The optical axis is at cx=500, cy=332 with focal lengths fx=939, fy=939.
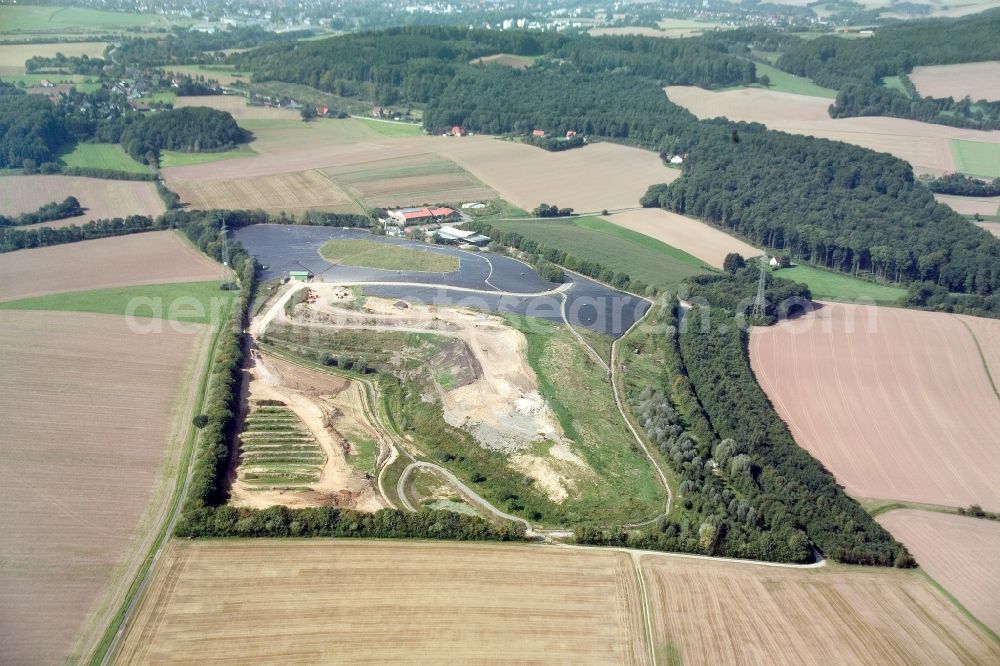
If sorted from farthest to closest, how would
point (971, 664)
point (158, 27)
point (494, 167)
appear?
point (158, 27) → point (494, 167) → point (971, 664)

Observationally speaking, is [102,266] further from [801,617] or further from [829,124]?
[829,124]

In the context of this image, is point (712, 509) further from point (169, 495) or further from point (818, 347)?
point (169, 495)

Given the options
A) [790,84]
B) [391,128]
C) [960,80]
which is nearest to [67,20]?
[391,128]

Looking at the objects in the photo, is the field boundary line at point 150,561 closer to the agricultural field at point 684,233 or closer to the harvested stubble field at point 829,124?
the agricultural field at point 684,233

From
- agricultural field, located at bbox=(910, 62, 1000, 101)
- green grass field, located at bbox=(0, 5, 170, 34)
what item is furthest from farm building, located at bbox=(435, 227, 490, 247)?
agricultural field, located at bbox=(910, 62, 1000, 101)

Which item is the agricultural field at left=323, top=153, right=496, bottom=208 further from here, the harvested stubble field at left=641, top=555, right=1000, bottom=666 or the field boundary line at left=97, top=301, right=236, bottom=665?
the harvested stubble field at left=641, top=555, right=1000, bottom=666

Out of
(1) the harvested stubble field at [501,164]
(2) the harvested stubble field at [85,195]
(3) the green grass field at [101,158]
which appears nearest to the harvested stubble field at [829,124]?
(1) the harvested stubble field at [501,164]

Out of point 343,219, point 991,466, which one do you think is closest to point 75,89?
point 343,219
